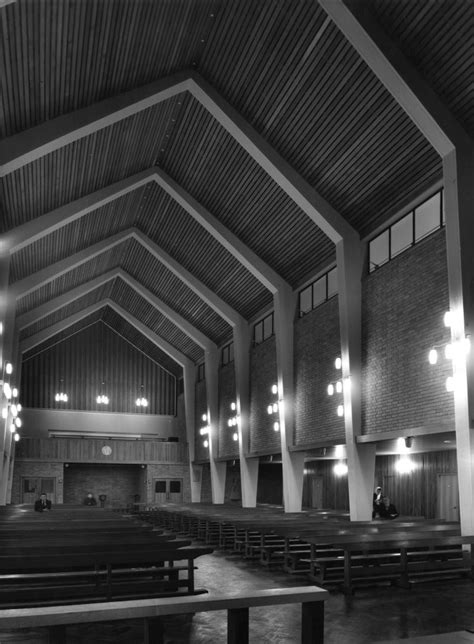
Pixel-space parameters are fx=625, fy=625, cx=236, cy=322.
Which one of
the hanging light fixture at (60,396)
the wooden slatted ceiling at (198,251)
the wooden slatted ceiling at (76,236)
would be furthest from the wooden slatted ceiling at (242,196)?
the hanging light fixture at (60,396)

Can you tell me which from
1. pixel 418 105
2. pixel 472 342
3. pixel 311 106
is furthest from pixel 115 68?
pixel 472 342

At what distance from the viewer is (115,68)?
11.7m

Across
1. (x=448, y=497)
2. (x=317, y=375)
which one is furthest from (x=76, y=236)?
(x=448, y=497)

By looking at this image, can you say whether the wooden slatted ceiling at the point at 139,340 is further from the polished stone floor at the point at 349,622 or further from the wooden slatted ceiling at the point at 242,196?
the polished stone floor at the point at 349,622

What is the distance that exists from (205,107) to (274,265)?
17.9ft

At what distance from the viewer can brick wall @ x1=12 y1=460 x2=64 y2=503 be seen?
27.4 meters

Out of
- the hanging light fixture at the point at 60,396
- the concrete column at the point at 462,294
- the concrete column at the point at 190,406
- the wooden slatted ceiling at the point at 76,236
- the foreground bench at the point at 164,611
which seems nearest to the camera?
the foreground bench at the point at 164,611

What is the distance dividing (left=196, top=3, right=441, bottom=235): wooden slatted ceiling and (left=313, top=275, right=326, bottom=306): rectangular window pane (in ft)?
8.25

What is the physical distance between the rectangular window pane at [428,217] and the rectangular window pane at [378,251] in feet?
3.82

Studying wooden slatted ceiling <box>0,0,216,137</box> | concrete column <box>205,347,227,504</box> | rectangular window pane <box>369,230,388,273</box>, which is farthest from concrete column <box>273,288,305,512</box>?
wooden slatted ceiling <box>0,0,216,137</box>

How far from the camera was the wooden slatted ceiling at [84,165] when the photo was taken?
534 inches

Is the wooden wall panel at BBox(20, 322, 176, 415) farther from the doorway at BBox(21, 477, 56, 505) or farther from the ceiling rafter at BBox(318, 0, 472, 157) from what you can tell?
the ceiling rafter at BBox(318, 0, 472, 157)

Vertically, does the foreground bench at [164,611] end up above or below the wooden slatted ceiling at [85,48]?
below

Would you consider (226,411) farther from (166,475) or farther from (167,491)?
(167,491)
